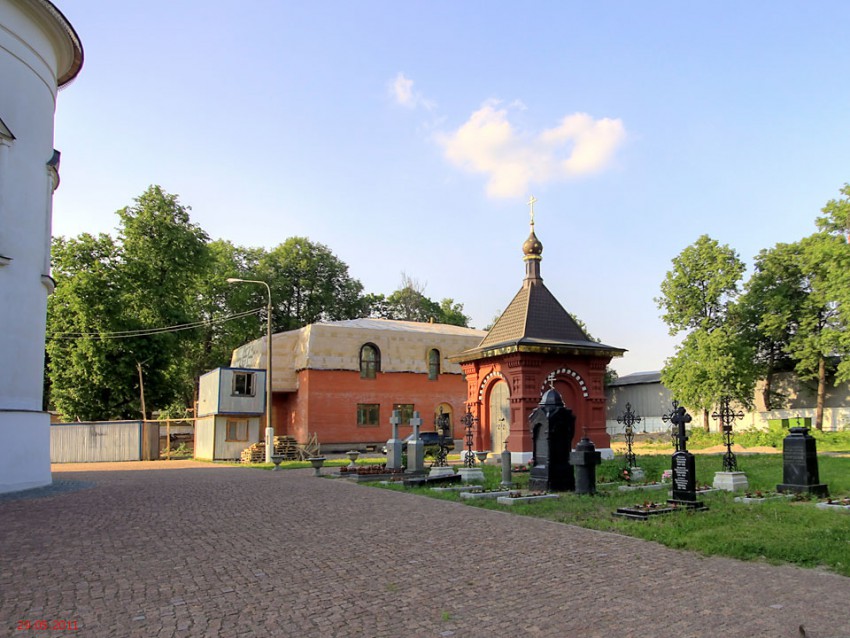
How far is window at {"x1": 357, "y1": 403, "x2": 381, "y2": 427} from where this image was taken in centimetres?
3727

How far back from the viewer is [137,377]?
36062 mm

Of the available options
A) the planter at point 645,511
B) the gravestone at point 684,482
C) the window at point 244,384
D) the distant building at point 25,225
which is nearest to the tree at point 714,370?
the window at point 244,384

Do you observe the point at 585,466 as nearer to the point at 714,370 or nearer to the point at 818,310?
the point at 714,370

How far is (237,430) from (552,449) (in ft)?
70.8

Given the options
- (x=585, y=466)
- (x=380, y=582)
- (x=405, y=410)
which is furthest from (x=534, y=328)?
(x=380, y=582)

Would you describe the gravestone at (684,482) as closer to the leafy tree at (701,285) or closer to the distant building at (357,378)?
the distant building at (357,378)

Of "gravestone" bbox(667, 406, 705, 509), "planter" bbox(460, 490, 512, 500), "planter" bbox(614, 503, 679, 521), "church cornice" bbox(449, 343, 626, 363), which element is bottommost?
Result: "planter" bbox(460, 490, 512, 500)

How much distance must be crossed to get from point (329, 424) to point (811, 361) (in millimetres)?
29349

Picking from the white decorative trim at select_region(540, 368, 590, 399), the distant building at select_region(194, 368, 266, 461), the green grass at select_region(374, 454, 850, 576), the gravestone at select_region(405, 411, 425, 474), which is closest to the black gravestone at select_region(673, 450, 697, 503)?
the green grass at select_region(374, 454, 850, 576)

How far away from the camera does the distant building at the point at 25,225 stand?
48.5ft

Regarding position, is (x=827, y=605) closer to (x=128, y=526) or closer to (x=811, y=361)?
(x=128, y=526)

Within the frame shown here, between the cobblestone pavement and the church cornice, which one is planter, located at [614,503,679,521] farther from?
the church cornice

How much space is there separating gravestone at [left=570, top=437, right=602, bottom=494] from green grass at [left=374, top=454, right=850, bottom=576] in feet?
0.81

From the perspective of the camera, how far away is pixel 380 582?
6551 millimetres
